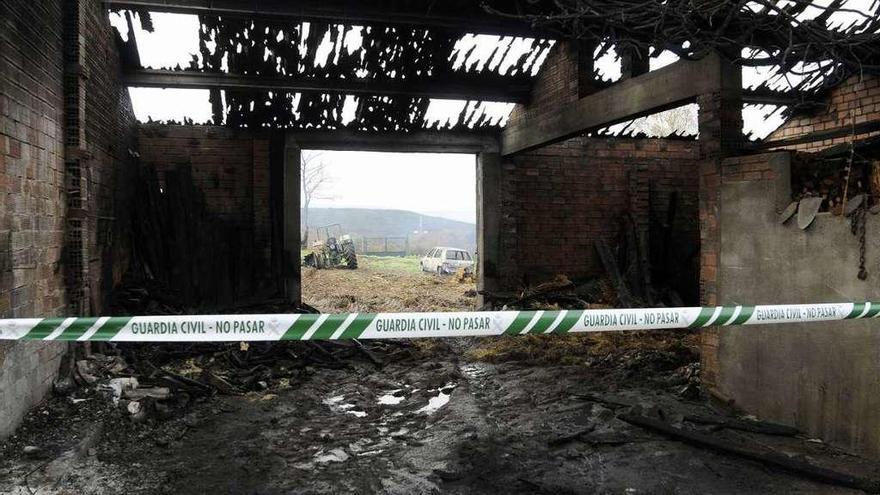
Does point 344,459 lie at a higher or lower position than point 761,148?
lower

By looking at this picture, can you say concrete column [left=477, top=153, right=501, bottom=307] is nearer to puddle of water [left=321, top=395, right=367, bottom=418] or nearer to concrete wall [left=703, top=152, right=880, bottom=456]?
puddle of water [left=321, top=395, right=367, bottom=418]

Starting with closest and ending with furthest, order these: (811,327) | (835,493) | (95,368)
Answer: (835,493), (811,327), (95,368)

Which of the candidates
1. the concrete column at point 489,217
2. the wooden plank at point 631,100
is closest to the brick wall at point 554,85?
the wooden plank at point 631,100

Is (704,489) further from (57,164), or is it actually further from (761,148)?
(57,164)

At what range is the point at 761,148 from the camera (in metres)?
5.30

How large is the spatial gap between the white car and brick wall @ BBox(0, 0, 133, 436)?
15.1 m

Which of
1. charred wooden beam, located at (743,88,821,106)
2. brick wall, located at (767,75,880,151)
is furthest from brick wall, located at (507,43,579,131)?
charred wooden beam, located at (743,88,821,106)

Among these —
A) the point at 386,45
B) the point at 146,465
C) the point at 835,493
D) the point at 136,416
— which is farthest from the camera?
the point at 386,45

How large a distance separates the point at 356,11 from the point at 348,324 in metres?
5.45

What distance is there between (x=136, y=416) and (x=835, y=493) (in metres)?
5.52

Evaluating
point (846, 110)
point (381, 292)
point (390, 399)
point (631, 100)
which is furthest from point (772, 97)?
point (381, 292)

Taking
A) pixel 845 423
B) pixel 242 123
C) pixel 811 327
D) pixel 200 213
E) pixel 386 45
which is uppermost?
pixel 386 45

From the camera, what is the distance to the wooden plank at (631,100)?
224 inches

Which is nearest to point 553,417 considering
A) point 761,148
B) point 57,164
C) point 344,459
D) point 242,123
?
point 344,459
